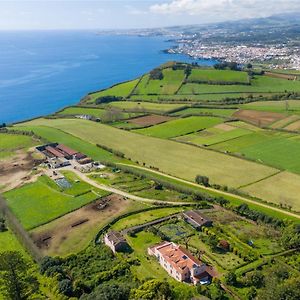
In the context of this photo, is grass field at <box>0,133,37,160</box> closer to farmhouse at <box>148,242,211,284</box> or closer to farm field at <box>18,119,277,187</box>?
farm field at <box>18,119,277,187</box>

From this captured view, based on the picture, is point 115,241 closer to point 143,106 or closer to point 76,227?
point 76,227

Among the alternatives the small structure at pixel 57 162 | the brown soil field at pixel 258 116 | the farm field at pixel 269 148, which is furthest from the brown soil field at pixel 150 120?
the small structure at pixel 57 162

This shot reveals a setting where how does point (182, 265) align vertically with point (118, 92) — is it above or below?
below

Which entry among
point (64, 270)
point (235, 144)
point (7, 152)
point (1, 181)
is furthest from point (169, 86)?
point (64, 270)

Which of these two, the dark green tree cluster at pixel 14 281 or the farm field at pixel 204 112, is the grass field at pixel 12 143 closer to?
the farm field at pixel 204 112

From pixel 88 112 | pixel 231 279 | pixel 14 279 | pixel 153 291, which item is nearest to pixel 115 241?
pixel 153 291
